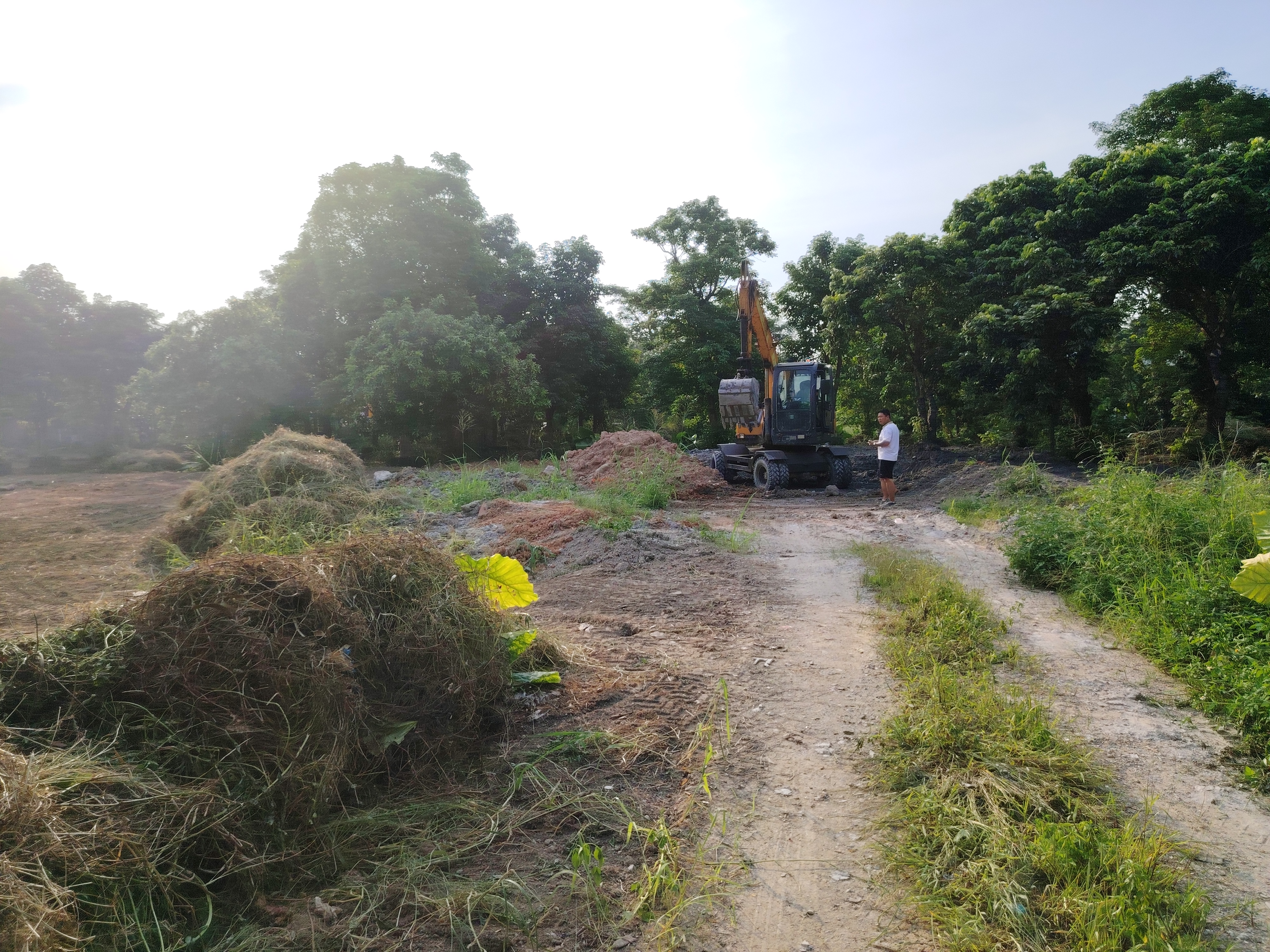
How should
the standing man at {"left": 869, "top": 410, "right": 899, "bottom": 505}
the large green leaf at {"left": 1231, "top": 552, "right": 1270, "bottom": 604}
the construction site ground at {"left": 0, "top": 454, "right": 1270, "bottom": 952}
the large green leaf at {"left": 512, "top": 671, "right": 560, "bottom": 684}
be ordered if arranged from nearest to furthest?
the construction site ground at {"left": 0, "top": 454, "right": 1270, "bottom": 952}, the large green leaf at {"left": 1231, "top": 552, "right": 1270, "bottom": 604}, the large green leaf at {"left": 512, "top": 671, "right": 560, "bottom": 684}, the standing man at {"left": 869, "top": 410, "right": 899, "bottom": 505}

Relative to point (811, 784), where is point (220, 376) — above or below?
above

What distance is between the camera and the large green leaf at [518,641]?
14.0 ft

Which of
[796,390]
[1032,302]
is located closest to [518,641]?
[796,390]

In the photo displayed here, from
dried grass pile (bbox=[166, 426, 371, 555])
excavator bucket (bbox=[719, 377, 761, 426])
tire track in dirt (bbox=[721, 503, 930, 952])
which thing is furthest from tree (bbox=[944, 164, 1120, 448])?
dried grass pile (bbox=[166, 426, 371, 555])

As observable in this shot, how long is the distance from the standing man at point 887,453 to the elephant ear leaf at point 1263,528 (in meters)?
6.73

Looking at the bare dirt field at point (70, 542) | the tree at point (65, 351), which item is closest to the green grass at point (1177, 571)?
the bare dirt field at point (70, 542)

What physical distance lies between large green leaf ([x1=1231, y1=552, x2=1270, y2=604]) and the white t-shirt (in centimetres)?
846

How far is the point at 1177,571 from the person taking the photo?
530 centimetres

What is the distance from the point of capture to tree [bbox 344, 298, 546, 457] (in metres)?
20.5

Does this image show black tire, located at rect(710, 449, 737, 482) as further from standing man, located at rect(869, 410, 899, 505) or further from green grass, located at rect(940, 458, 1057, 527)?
green grass, located at rect(940, 458, 1057, 527)

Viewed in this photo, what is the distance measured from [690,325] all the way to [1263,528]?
2423 centimetres

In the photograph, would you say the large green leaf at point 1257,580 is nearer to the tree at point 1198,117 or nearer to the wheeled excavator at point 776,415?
the wheeled excavator at point 776,415

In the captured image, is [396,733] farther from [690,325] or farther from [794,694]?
[690,325]

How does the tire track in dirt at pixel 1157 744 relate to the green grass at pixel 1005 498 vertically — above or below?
below
